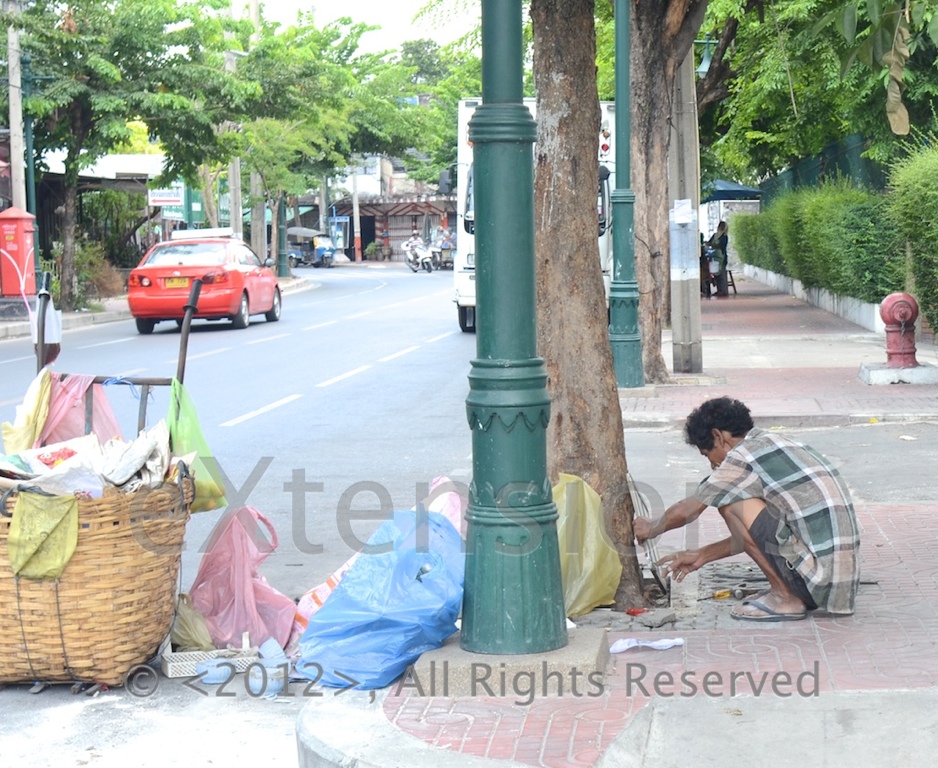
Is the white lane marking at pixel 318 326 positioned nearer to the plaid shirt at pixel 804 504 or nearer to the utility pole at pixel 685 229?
the utility pole at pixel 685 229

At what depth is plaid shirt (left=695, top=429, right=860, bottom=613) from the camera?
18.2 ft

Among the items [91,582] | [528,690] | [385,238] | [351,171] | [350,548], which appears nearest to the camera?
[528,690]

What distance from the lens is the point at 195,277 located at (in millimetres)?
22906

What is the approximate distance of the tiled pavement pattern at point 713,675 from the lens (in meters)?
4.31

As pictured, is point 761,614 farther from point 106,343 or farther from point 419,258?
point 419,258

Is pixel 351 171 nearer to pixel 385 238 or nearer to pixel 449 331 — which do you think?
pixel 385 238

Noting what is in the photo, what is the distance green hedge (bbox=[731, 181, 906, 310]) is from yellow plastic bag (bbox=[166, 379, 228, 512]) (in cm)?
1360

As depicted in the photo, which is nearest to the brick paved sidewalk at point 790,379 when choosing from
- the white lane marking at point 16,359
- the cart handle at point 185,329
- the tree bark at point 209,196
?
the cart handle at point 185,329

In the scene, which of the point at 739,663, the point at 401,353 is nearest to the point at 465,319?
the point at 401,353

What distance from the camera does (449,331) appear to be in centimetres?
2369

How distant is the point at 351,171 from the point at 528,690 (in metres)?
70.4

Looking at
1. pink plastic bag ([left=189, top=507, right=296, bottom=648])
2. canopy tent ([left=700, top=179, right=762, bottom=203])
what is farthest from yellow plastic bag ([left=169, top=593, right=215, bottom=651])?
canopy tent ([left=700, top=179, right=762, bottom=203])

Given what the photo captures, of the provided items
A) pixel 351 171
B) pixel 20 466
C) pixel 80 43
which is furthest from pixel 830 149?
pixel 351 171

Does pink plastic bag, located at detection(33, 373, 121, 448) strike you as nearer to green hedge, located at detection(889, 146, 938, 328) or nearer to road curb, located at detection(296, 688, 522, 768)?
road curb, located at detection(296, 688, 522, 768)
